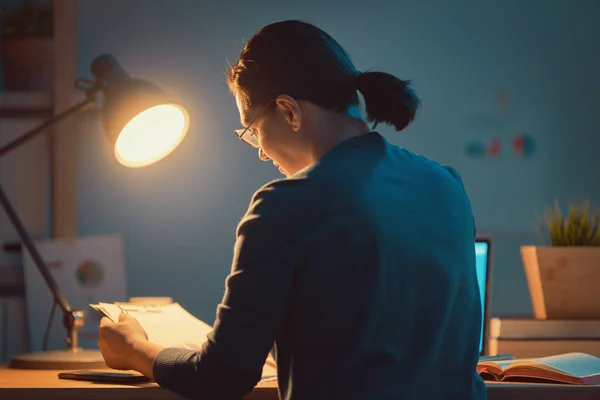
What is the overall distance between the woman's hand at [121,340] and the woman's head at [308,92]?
1.25 ft

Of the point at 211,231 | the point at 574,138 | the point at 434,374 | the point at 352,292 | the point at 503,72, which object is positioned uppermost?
the point at 503,72

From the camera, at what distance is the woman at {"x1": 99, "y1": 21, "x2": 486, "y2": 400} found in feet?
3.42

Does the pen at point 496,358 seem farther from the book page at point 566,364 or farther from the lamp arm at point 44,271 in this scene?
the lamp arm at point 44,271

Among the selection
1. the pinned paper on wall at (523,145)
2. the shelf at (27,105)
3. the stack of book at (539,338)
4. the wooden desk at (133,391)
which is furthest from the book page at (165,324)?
the pinned paper on wall at (523,145)

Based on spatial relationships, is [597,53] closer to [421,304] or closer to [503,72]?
[503,72]

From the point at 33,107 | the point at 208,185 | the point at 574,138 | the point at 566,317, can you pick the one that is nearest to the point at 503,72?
the point at 574,138

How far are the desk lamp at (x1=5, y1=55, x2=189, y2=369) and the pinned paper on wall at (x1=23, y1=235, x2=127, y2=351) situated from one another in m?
0.62

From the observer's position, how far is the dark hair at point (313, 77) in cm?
116

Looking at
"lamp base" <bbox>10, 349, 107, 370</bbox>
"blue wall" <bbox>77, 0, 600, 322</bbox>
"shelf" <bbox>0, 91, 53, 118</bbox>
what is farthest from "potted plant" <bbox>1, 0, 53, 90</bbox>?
"lamp base" <bbox>10, 349, 107, 370</bbox>

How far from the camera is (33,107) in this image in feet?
8.36

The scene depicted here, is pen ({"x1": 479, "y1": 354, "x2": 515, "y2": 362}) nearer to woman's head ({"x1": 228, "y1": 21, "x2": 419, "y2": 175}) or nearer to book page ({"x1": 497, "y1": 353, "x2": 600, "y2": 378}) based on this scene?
book page ({"x1": 497, "y1": 353, "x2": 600, "y2": 378})

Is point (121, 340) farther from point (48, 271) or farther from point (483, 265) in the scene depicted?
point (483, 265)

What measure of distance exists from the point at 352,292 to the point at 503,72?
6.62 feet

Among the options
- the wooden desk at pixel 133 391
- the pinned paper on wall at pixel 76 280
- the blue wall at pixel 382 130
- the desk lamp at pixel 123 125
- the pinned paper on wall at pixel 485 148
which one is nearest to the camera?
the wooden desk at pixel 133 391
